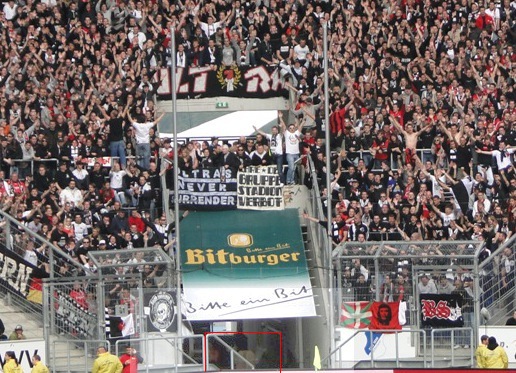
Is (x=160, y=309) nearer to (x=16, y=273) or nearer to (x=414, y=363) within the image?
(x=16, y=273)

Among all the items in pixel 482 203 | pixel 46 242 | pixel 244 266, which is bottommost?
pixel 244 266

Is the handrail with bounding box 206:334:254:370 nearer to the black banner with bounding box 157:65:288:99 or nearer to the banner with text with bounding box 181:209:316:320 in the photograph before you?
the banner with text with bounding box 181:209:316:320

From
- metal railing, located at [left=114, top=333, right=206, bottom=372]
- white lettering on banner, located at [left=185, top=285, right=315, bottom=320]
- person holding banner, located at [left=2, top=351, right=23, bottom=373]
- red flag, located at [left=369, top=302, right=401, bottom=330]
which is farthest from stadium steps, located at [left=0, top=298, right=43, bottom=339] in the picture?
red flag, located at [left=369, top=302, right=401, bottom=330]

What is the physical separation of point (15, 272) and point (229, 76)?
10840 mm

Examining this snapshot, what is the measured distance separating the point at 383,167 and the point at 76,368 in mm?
10046

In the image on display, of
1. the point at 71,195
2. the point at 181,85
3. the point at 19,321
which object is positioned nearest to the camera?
the point at 19,321

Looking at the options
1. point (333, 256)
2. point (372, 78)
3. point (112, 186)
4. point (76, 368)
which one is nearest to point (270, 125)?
point (372, 78)

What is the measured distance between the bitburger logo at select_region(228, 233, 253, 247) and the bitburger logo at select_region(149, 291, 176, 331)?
212 inches

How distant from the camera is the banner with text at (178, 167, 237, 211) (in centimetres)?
3794

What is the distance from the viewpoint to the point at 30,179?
37.5m

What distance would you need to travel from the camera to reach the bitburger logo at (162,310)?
1249 inches

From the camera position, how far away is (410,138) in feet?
130

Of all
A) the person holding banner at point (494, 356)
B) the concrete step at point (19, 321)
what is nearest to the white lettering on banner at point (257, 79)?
the concrete step at point (19, 321)

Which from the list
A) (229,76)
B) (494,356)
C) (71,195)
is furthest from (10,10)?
(494,356)
